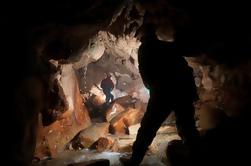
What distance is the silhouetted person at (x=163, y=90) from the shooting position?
4914 millimetres

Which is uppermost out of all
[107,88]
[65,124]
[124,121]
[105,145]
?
[107,88]

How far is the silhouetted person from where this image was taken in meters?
4.91

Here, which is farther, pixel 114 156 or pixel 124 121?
pixel 124 121

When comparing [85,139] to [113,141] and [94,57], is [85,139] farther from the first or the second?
[94,57]

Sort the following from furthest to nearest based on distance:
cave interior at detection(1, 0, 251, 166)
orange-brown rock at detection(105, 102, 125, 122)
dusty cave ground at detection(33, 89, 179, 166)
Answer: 1. orange-brown rock at detection(105, 102, 125, 122)
2. dusty cave ground at detection(33, 89, 179, 166)
3. cave interior at detection(1, 0, 251, 166)

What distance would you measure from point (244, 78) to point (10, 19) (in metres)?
6.14

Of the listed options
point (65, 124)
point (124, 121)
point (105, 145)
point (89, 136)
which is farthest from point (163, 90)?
point (124, 121)

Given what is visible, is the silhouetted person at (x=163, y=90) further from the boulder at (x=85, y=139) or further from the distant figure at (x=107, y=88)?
the distant figure at (x=107, y=88)

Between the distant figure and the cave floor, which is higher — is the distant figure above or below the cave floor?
above

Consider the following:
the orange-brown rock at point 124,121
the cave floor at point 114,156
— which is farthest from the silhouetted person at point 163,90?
the orange-brown rock at point 124,121

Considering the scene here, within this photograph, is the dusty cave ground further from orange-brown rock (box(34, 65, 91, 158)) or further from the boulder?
orange-brown rock (box(34, 65, 91, 158))

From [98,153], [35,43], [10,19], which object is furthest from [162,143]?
[10,19]

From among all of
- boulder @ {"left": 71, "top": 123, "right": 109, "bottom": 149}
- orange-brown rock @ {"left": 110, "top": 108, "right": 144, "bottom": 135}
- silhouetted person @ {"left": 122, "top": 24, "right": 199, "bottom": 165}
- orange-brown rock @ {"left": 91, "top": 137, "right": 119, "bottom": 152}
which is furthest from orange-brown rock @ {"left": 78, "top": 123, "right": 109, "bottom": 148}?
silhouetted person @ {"left": 122, "top": 24, "right": 199, "bottom": 165}

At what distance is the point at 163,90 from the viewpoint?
4.91 meters
